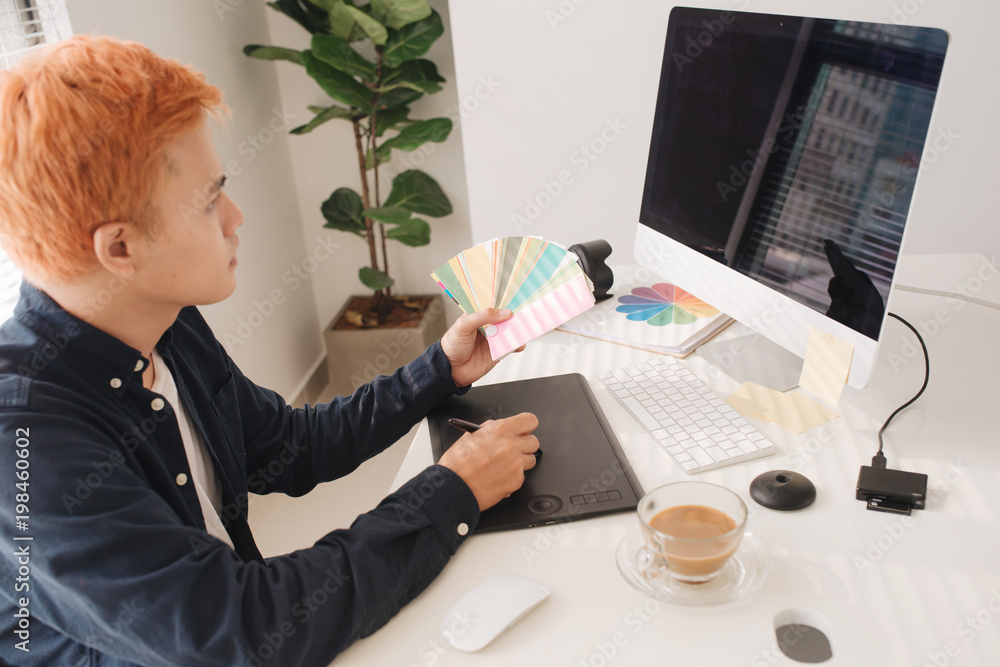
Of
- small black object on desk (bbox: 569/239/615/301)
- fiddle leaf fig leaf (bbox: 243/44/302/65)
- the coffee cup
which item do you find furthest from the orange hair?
fiddle leaf fig leaf (bbox: 243/44/302/65)

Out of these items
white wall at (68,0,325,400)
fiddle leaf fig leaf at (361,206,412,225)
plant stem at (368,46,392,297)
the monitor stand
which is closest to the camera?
the monitor stand

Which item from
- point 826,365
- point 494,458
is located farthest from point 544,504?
point 826,365

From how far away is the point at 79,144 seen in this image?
2.40 ft

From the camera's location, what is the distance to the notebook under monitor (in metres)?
0.90

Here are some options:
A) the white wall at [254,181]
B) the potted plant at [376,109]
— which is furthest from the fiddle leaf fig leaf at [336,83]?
the white wall at [254,181]

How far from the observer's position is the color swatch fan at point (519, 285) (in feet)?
3.56

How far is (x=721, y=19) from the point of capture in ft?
3.62

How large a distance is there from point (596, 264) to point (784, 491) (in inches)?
26.7

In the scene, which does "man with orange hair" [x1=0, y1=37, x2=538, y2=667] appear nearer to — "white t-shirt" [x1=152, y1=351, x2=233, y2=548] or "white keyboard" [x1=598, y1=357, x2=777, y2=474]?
"white t-shirt" [x1=152, y1=351, x2=233, y2=548]

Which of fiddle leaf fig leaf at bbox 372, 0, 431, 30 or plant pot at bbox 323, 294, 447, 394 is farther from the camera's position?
plant pot at bbox 323, 294, 447, 394

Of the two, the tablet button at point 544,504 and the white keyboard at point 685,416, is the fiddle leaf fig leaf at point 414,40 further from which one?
the tablet button at point 544,504

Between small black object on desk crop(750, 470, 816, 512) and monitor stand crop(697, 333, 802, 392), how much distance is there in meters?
0.26

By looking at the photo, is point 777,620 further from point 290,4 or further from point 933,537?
point 290,4

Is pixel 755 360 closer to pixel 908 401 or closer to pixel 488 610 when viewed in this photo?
pixel 908 401
